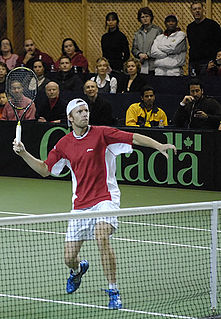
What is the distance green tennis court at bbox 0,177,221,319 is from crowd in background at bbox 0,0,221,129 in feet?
9.14

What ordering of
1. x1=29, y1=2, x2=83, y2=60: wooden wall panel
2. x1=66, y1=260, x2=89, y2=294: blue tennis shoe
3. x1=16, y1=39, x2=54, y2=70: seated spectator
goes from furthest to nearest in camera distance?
x1=29, y1=2, x2=83, y2=60: wooden wall panel < x1=16, y1=39, x2=54, y2=70: seated spectator < x1=66, y1=260, x2=89, y2=294: blue tennis shoe

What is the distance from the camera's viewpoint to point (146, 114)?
47.9ft

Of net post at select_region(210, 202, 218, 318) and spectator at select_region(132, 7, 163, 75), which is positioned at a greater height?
spectator at select_region(132, 7, 163, 75)

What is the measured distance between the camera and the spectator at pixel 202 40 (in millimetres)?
16484

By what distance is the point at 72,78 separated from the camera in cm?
1705

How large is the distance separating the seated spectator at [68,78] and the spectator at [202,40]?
2328 millimetres

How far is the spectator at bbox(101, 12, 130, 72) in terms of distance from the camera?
17.8 m

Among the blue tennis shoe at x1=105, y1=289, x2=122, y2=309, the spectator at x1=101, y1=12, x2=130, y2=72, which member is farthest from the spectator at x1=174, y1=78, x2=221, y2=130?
the blue tennis shoe at x1=105, y1=289, x2=122, y2=309

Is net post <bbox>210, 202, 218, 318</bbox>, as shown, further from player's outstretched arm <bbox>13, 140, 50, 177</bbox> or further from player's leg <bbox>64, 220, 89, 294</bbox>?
player's outstretched arm <bbox>13, 140, 50, 177</bbox>

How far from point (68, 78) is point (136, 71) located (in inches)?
66.9

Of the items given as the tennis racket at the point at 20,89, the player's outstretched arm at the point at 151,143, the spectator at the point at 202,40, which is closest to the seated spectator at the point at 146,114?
the spectator at the point at 202,40

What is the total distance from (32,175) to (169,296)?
25.7ft

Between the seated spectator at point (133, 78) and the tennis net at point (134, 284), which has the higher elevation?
the seated spectator at point (133, 78)

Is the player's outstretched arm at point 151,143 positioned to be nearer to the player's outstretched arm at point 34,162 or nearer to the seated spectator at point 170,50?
the player's outstretched arm at point 34,162
